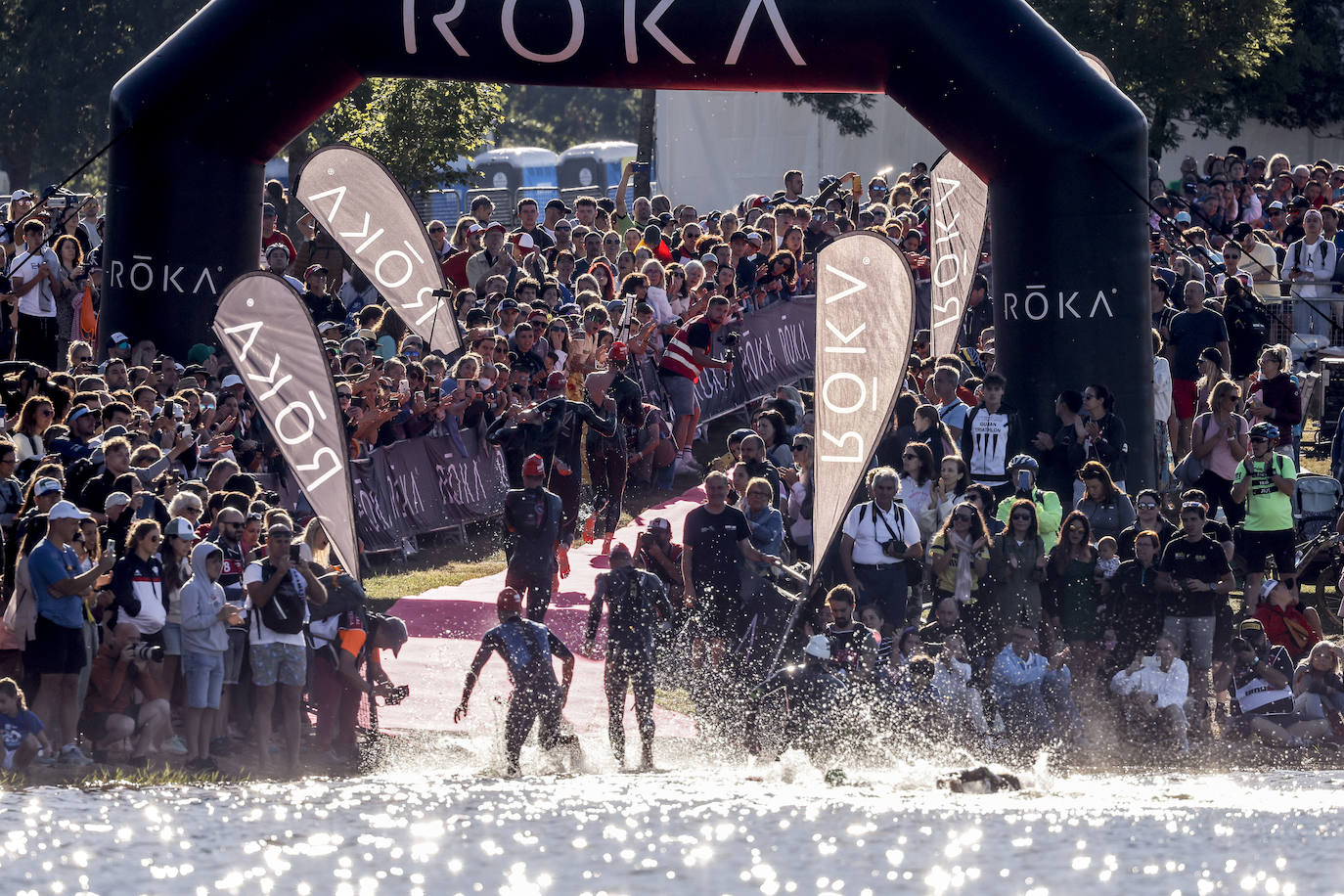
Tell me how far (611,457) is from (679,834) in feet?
16.6

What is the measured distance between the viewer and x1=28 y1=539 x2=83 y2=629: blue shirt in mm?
10867

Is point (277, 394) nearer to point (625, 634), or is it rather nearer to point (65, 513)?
point (65, 513)

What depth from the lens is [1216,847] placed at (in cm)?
1109

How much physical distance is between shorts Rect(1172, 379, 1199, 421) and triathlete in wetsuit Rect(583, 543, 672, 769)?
7272mm

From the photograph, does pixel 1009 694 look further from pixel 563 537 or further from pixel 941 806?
pixel 563 537

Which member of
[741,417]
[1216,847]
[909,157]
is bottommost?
[1216,847]

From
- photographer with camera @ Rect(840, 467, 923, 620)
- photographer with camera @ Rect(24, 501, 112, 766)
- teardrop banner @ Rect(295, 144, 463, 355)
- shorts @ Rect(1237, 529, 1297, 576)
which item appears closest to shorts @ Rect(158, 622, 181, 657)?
photographer with camera @ Rect(24, 501, 112, 766)

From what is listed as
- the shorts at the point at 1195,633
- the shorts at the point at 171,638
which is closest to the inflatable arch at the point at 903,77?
the shorts at the point at 1195,633

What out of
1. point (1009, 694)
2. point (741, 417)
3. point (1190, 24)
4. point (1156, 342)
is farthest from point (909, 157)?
point (1009, 694)

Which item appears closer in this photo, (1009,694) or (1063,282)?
(1009,694)

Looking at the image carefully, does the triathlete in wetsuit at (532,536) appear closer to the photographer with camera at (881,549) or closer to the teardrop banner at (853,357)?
the teardrop banner at (853,357)

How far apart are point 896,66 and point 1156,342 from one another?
3.27 meters

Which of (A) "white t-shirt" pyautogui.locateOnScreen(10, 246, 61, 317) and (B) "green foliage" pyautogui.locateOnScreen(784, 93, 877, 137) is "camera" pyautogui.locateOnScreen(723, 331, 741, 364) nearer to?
(A) "white t-shirt" pyautogui.locateOnScreen(10, 246, 61, 317)

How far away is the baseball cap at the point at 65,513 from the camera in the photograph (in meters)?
10.9
